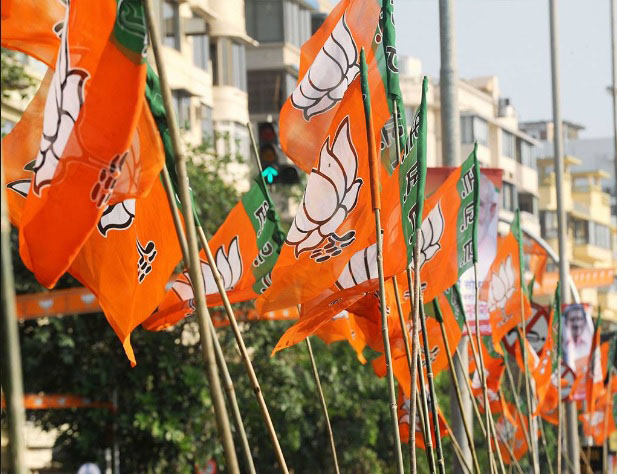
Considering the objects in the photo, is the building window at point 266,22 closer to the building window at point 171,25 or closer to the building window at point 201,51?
the building window at point 201,51

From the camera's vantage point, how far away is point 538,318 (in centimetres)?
2006

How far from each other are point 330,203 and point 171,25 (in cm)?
3076

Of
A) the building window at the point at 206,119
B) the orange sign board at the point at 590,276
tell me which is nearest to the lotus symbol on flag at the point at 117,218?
the orange sign board at the point at 590,276

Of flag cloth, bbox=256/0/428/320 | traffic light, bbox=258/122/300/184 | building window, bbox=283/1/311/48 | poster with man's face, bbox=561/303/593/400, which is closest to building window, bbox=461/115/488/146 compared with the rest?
building window, bbox=283/1/311/48

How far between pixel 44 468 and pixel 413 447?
30.2 m

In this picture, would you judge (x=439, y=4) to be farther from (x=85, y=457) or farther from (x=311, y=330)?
(x=85, y=457)

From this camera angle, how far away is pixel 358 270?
8.80 metres

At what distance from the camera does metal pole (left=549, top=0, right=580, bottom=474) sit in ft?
71.1

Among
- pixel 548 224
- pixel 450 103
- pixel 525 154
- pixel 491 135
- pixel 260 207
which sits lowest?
pixel 548 224

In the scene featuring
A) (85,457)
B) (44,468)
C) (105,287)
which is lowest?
(44,468)

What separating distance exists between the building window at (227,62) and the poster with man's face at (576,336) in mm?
24112

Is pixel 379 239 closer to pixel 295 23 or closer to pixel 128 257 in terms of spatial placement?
pixel 128 257

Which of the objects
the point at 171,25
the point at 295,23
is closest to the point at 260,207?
the point at 171,25

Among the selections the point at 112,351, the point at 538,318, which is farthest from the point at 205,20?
the point at 538,318
